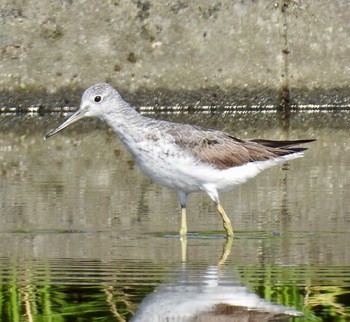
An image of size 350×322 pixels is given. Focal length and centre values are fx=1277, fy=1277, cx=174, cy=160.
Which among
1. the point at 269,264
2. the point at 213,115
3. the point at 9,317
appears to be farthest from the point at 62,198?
the point at 213,115

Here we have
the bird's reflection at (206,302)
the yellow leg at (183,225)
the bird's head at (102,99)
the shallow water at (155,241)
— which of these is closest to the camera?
the bird's reflection at (206,302)

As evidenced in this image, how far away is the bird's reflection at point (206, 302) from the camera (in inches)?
268

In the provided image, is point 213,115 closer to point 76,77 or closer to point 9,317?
point 76,77

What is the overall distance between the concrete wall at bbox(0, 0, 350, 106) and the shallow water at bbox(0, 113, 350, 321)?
262cm

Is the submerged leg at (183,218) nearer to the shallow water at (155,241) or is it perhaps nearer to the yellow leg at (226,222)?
the shallow water at (155,241)

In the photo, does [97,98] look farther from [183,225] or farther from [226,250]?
[226,250]

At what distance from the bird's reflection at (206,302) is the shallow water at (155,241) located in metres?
0.01

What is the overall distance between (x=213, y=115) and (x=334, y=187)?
5389 mm

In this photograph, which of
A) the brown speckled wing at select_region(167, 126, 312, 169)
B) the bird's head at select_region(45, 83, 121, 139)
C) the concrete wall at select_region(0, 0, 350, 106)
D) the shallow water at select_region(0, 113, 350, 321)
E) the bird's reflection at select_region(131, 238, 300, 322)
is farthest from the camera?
the concrete wall at select_region(0, 0, 350, 106)

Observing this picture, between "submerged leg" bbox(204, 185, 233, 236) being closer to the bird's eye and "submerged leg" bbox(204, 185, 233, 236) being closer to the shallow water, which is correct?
the shallow water

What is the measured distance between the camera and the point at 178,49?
56.6 feet

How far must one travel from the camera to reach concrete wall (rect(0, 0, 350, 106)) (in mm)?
17000

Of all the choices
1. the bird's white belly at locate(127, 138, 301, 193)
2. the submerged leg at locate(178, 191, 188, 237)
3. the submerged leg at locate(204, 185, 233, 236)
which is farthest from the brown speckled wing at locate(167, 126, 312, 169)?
the submerged leg at locate(178, 191, 188, 237)

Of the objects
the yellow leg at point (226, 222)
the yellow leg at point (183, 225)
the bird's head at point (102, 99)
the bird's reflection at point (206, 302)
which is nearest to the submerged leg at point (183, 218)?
the yellow leg at point (183, 225)
